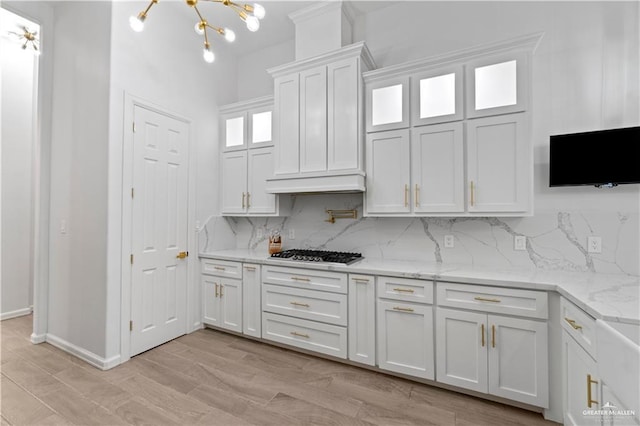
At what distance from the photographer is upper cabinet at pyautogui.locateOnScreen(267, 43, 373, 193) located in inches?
106

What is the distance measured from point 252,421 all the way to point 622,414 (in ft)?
6.28

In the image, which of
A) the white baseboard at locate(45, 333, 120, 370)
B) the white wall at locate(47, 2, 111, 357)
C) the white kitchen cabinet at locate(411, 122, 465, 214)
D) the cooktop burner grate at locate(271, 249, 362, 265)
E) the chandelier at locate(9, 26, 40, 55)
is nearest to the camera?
the white kitchen cabinet at locate(411, 122, 465, 214)

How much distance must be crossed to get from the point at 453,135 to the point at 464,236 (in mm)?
941

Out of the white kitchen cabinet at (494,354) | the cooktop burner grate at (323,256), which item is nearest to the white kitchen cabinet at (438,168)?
the cooktop burner grate at (323,256)

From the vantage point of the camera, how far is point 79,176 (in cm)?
279

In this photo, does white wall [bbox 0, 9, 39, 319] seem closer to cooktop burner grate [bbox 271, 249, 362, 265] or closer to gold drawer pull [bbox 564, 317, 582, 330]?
cooktop burner grate [bbox 271, 249, 362, 265]

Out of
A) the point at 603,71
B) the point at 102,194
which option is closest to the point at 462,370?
the point at 603,71

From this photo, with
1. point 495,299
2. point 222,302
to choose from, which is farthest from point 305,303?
point 495,299

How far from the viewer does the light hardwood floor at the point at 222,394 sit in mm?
1904

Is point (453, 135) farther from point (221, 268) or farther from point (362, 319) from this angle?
point (221, 268)

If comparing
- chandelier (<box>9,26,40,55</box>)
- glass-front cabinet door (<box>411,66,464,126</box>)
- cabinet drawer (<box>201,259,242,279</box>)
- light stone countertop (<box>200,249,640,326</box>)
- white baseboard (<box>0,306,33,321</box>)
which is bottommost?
white baseboard (<box>0,306,33,321</box>)

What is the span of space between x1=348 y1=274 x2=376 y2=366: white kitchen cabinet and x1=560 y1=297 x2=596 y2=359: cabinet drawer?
49.1 inches

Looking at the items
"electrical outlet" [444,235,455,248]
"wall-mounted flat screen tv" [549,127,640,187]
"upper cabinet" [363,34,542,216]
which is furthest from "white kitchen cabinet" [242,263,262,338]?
"wall-mounted flat screen tv" [549,127,640,187]

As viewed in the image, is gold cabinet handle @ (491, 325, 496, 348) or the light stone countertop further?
gold cabinet handle @ (491, 325, 496, 348)
